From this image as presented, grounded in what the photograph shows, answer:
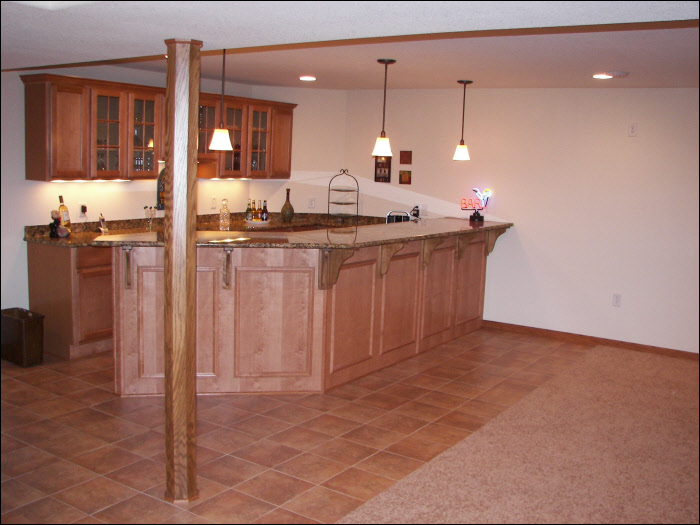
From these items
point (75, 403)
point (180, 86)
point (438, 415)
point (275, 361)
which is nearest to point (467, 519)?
point (438, 415)

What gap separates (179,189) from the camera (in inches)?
115

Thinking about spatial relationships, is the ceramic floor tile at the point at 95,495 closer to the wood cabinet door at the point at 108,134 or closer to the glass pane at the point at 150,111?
the wood cabinet door at the point at 108,134

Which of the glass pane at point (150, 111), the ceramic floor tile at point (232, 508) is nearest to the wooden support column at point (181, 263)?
the ceramic floor tile at point (232, 508)

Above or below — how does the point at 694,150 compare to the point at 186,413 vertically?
above

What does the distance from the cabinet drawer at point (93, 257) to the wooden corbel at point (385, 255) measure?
206 cm

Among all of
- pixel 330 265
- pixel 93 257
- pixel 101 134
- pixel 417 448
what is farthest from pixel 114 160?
pixel 417 448

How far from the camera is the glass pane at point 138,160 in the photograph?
585cm

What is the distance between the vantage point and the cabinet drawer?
16.7 ft

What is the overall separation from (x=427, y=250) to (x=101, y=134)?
9.06 ft

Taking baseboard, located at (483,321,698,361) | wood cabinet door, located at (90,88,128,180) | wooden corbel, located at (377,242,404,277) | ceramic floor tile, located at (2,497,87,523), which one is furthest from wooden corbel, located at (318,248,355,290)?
baseboard, located at (483,321,698,361)

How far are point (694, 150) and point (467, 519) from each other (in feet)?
12.6

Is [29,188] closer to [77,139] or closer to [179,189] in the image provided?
[77,139]

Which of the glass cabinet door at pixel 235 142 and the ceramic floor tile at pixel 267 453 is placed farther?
the glass cabinet door at pixel 235 142

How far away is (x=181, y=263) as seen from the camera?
2973 millimetres
